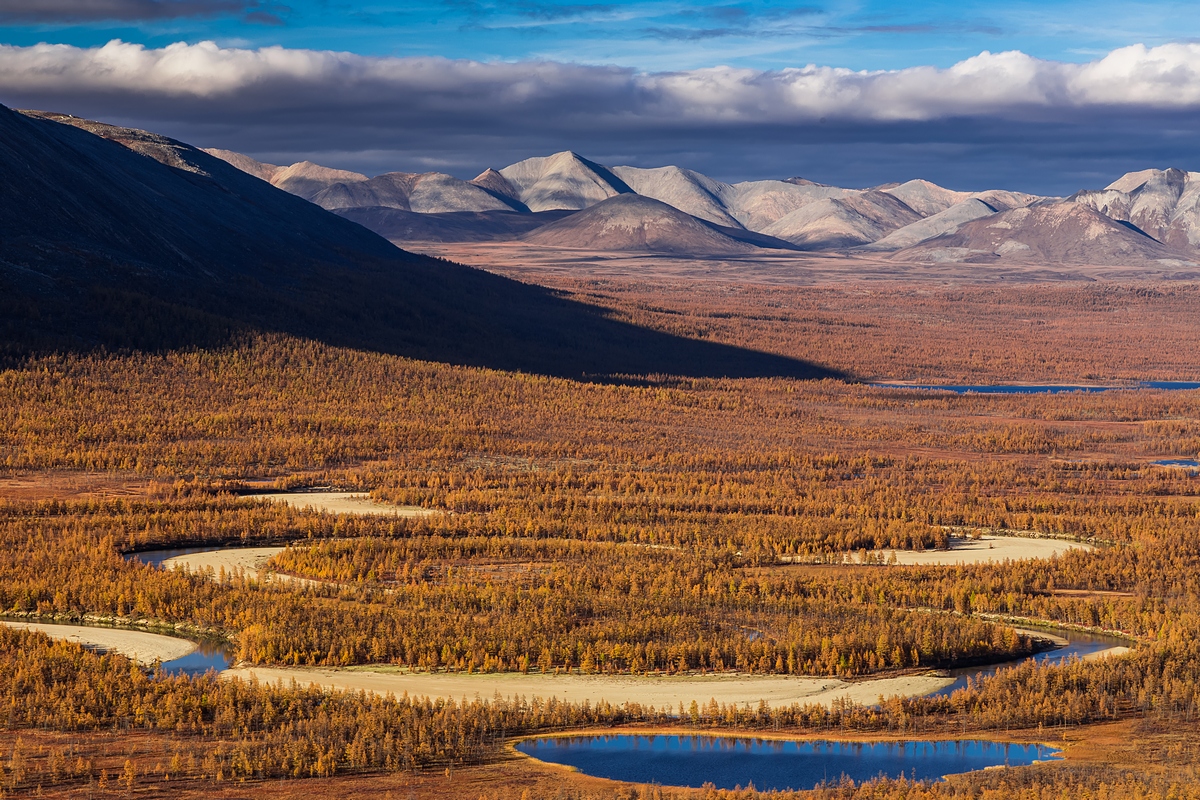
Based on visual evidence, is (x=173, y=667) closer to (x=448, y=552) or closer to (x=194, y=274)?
(x=448, y=552)

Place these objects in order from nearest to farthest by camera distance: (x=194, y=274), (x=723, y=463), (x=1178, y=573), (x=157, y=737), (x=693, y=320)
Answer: (x=157, y=737) < (x=1178, y=573) < (x=723, y=463) < (x=194, y=274) < (x=693, y=320)

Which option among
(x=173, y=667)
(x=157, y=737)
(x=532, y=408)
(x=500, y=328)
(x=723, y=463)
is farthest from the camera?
(x=500, y=328)

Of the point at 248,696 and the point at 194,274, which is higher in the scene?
the point at 194,274

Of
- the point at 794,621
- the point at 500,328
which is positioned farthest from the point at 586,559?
the point at 500,328

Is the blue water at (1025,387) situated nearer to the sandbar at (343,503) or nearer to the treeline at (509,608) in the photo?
the sandbar at (343,503)

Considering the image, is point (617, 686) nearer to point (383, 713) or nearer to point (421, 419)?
point (383, 713)

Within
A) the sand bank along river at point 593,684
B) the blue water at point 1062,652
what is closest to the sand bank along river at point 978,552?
the blue water at point 1062,652

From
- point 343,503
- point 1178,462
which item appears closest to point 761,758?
point 343,503

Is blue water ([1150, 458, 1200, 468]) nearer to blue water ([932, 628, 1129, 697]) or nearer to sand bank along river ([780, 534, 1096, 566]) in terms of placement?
sand bank along river ([780, 534, 1096, 566])
